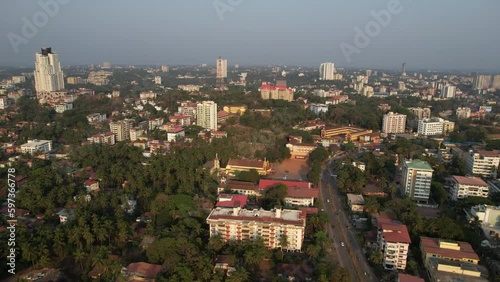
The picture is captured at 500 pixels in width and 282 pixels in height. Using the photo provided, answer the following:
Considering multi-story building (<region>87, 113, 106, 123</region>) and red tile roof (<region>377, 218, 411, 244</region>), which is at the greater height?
multi-story building (<region>87, 113, 106, 123</region>)

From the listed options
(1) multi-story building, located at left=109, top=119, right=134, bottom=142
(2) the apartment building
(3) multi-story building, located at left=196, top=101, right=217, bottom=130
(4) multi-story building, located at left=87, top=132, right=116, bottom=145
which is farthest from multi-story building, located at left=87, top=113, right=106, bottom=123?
(2) the apartment building

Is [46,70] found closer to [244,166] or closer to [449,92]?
[244,166]

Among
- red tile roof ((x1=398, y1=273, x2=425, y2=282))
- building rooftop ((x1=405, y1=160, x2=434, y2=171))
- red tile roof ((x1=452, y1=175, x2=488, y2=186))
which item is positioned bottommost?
red tile roof ((x1=398, y1=273, x2=425, y2=282))

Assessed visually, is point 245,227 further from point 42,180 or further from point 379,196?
A: point 42,180

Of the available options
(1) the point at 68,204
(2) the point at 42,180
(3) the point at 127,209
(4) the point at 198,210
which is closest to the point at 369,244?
(4) the point at 198,210

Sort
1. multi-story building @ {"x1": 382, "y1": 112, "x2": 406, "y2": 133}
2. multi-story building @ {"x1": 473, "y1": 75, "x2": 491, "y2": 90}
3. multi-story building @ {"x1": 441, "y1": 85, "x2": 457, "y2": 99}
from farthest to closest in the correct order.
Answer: multi-story building @ {"x1": 473, "y1": 75, "x2": 491, "y2": 90}, multi-story building @ {"x1": 441, "y1": 85, "x2": 457, "y2": 99}, multi-story building @ {"x1": 382, "y1": 112, "x2": 406, "y2": 133}

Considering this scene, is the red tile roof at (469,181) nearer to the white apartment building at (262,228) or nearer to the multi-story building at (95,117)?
the white apartment building at (262,228)

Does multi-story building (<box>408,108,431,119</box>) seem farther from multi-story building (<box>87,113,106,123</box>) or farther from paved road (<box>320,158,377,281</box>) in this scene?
multi-story building (<box>87,113,106,123</box>)
